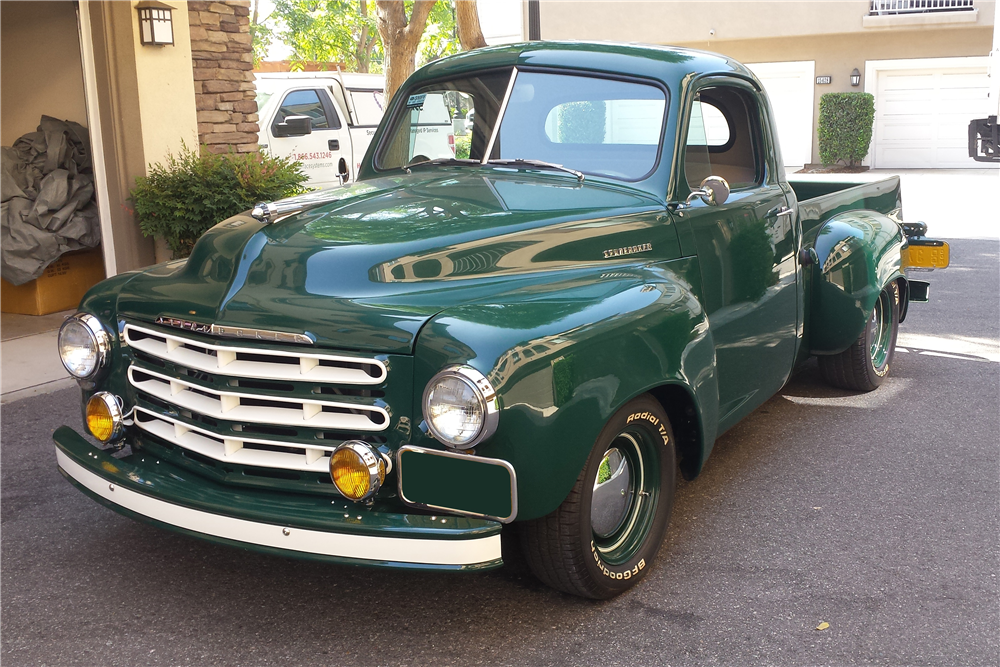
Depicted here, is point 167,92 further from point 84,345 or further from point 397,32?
point 84,345

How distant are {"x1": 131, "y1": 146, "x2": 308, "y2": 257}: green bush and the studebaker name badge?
4529 mm

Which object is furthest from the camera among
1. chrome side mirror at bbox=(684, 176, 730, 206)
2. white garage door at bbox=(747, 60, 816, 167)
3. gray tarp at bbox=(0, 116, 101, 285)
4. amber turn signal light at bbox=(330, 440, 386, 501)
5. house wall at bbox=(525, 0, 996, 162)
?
white garage door at bbox=(747, 60, 816, 167)

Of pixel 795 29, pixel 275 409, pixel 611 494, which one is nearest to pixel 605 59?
pixel 611 494

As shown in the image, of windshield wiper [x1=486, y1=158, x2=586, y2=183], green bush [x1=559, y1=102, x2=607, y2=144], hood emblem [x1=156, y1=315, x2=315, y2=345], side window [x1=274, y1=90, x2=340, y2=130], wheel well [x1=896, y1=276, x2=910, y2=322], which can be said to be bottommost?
wheel well [x1=896, y1=276, x2=910, y2=322]

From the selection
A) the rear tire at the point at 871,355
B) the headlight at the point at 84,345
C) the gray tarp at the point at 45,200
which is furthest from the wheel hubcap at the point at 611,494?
the gray tarp at the point at 45,200

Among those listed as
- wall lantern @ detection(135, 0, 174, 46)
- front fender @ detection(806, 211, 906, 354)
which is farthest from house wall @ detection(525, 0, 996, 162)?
front fender @ detection(806, 211, 906, 354)

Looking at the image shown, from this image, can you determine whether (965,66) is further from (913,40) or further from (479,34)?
(479,34)

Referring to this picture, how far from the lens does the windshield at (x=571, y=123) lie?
146 inches

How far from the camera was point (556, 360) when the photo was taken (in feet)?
8.50

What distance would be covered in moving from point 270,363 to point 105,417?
0.84m

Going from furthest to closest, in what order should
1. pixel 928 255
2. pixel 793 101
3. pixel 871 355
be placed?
pixel 793 101
pixel 928 255
pixel 871 355

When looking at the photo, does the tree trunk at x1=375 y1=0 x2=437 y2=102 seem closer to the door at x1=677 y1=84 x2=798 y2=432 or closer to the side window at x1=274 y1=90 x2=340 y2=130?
the side window at x1=274 y1=90 x2=340 y2=130

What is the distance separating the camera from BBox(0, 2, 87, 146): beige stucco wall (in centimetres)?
833

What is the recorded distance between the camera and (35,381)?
5859mm
